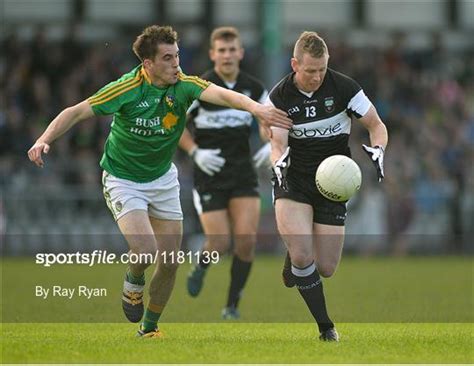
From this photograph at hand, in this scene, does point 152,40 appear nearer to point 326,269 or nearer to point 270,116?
point 270,116

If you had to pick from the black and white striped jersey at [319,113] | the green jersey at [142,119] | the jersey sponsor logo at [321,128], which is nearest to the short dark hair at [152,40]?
the green jersey at [142,119]

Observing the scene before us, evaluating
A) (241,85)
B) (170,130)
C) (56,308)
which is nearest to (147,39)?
(170,130)

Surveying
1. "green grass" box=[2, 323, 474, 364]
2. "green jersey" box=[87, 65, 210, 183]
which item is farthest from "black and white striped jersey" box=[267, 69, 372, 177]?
"green grass" box=[2, 323, 474, 364]

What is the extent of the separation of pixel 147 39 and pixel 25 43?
46.9ft

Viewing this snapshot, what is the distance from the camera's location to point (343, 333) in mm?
10242

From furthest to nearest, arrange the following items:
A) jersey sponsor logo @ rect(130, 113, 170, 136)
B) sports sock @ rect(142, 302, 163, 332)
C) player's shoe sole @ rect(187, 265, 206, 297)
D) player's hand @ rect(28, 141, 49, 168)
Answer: player's shoe sole @ rect(187, 265, 206, 297) → sports sock @ rect(142, 302, 163, 332) → jersey sponsor logo @ rect(130, 113, 170, 136) → player's hand @ rect(28, 141, 49, 168)

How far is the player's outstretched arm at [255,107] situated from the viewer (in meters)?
9.14

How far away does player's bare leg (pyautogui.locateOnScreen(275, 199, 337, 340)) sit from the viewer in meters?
9.45

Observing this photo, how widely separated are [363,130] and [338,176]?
49.3 feet

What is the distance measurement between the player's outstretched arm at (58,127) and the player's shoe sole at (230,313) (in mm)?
3572

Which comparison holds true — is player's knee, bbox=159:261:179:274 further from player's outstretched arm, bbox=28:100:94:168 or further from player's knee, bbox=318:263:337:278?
player's outstretched arm, bbox=28:100:94:168

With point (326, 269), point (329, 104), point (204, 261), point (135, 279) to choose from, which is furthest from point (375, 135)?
point (204, 261)

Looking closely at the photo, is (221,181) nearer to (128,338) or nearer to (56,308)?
(56,308)

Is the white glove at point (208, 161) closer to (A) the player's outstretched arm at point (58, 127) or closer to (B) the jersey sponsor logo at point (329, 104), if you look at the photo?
(B) the jersey sponsor logo at point (329, 104)
